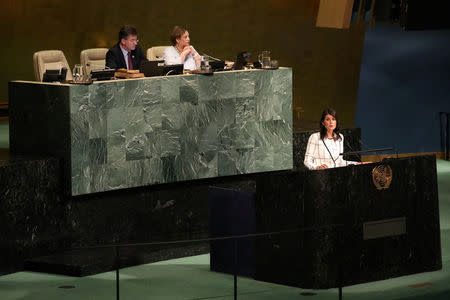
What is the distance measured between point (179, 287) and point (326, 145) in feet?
7.52

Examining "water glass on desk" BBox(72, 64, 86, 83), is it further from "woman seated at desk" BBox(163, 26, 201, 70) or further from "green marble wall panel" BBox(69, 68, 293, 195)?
"woman seated at desk" BBox(163, 26, 201, 70)

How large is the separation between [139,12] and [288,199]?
6858 millimetres

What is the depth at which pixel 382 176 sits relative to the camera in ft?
25.2

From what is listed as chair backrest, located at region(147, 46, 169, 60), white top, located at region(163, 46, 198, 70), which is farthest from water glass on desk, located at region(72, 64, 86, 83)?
chair backrest, located at region(147, 46, 169, 60)

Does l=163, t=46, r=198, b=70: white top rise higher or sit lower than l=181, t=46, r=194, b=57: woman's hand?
lower

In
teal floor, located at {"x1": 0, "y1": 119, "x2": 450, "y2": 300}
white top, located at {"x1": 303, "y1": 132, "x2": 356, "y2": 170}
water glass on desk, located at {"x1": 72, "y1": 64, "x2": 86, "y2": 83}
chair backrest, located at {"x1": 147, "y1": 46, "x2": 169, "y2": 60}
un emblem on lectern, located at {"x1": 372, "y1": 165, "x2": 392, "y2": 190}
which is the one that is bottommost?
teal floor, located at {"x1": 0, "y1": 119, "x2": 450, "y2": 300}

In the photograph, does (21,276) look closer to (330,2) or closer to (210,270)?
(210,270)

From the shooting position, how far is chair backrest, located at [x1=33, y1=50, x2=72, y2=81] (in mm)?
10633

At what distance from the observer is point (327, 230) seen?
286 inches

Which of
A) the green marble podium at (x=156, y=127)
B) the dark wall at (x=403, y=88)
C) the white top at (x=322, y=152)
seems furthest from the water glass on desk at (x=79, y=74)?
the dark wall at (x=403, y=88)

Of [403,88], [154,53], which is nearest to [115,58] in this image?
[154,53]

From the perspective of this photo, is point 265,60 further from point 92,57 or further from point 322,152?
point 92,57

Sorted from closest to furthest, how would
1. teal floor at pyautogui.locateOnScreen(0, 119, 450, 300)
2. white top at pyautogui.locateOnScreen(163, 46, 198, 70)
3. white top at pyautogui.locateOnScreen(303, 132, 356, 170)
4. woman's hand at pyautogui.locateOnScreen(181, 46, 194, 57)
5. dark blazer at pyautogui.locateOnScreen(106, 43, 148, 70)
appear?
teal floor at pyautogui.locateOnScreen(0, 119, 450, 300) < white top at pyautogui.locateOnScreen(303, 132, 356, 170) < dark blazer at pyautogui.locateOnScreen(106, 43, 148, 70) < white top at pyautogui.locateOnScreen(163, 46, 198, 70) < woman's hand at pyautogui.locateOnScreen(181, 46, 194, 57)

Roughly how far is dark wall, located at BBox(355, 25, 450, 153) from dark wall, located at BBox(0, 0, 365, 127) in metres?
0.23
